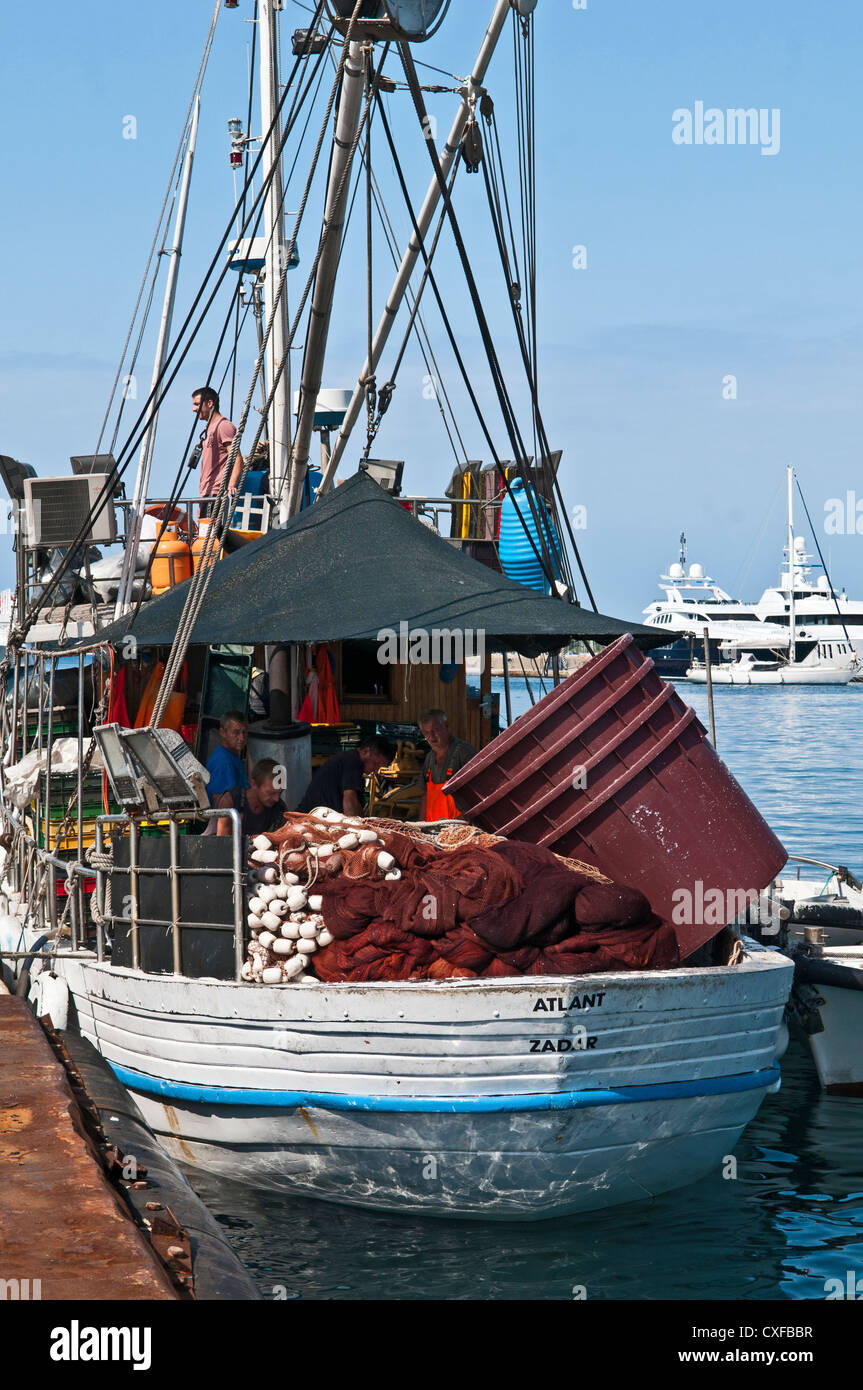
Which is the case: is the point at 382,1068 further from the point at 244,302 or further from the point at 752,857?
the point at 244,302

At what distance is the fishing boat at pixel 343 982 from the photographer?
7.94 m

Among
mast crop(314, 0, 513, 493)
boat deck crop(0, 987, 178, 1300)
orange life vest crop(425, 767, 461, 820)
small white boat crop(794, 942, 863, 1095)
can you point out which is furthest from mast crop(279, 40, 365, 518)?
small white boat crop(794, 942, 863, 1095)

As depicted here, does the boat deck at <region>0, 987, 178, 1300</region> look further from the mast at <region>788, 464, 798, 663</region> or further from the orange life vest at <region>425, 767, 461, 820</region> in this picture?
the mast at <region>788, 464, 798, 663</region>

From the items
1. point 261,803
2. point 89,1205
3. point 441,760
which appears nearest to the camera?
point 89,1205

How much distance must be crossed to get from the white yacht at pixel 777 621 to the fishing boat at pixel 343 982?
86481mm

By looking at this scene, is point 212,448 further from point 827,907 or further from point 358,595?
point 827,907

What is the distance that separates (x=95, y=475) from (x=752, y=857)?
8678mm

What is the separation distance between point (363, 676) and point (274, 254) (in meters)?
5.46

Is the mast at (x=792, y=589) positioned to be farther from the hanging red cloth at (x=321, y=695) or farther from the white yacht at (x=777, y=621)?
the hanging red cloth at (x=321, y=695)

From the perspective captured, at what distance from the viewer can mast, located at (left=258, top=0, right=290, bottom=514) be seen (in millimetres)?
15320

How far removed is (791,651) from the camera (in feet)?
356

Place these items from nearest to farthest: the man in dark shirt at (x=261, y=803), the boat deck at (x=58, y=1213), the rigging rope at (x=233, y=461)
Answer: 1. the boat deck at (x=58, y=1213)
2. the rigging rope at (x=233, y=461)
3. the man in dark shirt at (x=261, y=803)

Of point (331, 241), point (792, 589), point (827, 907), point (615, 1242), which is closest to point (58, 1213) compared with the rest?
point (615, 1242)

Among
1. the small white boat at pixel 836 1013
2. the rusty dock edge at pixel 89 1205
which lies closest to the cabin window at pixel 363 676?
the small white boat at pixel 836 1013
